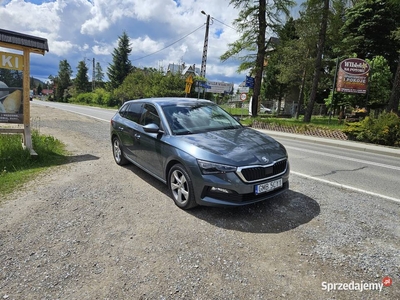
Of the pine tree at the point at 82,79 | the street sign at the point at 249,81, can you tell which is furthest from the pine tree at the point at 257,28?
the pine tree at the point at 82,79

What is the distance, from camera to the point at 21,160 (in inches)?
236

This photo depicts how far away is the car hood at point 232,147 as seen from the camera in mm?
3396

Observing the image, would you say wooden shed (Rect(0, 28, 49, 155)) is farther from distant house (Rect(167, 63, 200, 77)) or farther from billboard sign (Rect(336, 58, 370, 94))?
distant house (Rect(167, 63, 200, 77))

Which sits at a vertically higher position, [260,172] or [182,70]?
[182,70]

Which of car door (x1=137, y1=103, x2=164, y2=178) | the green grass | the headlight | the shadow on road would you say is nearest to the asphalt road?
the shadow on road

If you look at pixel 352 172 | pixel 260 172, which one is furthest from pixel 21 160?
pixel 352 172

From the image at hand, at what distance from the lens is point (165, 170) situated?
13.5ft

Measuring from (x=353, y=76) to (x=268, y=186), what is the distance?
50.6 feet

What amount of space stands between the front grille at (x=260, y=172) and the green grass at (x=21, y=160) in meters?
3.99

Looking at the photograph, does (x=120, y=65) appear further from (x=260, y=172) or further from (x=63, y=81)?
(x=260, y=172)

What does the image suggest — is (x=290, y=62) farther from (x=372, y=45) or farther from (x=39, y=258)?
(x=39, y=258)

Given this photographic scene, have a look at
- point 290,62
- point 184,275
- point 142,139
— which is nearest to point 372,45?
point 290,62

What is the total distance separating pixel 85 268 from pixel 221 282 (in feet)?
4.41

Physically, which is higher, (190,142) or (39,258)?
(190,142)
